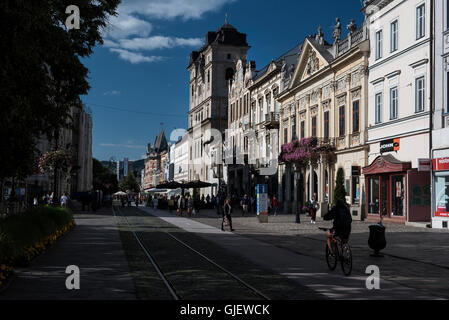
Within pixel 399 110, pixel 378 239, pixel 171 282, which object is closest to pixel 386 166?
pixel 399 110

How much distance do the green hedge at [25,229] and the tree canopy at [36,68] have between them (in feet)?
4.30

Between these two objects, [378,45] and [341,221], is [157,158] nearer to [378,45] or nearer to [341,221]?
[378,45]

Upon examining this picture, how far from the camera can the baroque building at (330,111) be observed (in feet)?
109

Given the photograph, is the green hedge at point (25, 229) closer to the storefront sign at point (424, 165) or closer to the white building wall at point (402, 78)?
the storefront sign at point (424, 165)

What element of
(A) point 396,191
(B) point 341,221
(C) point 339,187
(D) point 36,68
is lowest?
(B) point 341,221

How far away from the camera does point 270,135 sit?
170 feet

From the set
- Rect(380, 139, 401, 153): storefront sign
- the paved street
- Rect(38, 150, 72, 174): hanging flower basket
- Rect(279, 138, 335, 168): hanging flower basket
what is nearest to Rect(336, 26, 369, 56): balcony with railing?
Rect(279, 138, 335, 168): hanging flower basket

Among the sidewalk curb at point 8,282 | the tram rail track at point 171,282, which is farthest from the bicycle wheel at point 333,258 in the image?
the sidewalk curb at point 8,282

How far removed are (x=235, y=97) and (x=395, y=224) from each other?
3945cm

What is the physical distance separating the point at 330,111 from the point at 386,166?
9487 millimetres

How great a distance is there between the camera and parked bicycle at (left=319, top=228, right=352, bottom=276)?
36.9ft

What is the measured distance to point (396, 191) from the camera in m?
29.0
